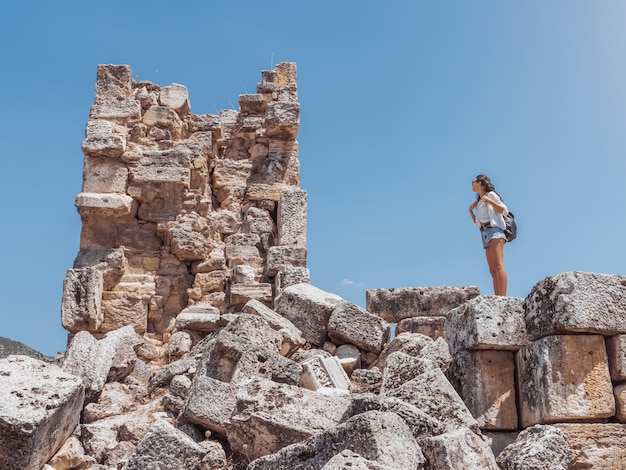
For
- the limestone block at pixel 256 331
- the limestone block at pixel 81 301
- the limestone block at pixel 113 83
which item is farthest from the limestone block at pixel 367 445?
the limestone block at pixel 113 83

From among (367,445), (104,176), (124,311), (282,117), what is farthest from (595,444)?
(104,176)

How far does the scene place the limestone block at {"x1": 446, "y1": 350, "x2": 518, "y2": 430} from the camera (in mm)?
6008

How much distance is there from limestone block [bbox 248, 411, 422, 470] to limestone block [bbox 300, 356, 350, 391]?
200 centimetres

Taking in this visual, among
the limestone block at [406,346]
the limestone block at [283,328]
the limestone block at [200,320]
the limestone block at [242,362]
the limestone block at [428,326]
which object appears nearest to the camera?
the limestone block at [242,362]

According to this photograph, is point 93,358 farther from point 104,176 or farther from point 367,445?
point 367,445

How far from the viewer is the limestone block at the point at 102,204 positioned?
9.97 meters

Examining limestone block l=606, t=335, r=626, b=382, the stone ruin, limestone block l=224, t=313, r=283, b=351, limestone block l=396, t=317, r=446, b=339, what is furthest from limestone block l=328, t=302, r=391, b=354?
limestone block l=606, t=335, r=626, b=382

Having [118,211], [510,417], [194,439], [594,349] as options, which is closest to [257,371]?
[194,439]

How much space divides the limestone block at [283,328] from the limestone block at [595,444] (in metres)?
3.05

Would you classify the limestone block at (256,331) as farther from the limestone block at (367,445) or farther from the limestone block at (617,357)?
the limestone block at (617,357)

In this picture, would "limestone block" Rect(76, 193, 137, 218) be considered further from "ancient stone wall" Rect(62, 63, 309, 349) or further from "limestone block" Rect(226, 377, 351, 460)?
"limestone block" Rect(226, 377, 351, 460)

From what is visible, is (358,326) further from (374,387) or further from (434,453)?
(434,453)

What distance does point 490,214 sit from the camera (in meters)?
8.15

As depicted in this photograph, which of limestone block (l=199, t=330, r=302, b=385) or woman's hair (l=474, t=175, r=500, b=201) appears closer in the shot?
limestone block (l=199, t=330, r=302, b=385)
